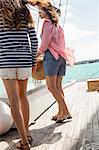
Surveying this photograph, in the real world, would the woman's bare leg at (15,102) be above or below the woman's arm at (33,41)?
below

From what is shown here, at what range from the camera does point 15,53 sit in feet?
7.52

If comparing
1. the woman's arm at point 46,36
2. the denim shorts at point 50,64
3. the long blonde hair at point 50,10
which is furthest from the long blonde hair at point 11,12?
the denim shorts at point 50,64

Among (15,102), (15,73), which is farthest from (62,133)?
(15,73)

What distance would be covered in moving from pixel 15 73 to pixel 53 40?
1047 mm

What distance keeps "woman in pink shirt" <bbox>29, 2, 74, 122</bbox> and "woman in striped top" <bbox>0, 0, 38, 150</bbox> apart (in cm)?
74

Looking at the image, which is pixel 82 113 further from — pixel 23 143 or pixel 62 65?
pixel 23 143

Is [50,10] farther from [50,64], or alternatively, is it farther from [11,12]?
[11,12]

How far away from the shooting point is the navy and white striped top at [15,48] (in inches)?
89.4

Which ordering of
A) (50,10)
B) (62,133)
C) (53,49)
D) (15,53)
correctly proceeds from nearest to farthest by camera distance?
(15,53), (62,133), (50,10), (53,49)

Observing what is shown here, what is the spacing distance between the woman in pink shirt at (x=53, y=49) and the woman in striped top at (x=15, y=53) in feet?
2.44

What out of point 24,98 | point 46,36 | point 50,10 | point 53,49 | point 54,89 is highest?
point 50,10

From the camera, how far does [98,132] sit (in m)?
2.75

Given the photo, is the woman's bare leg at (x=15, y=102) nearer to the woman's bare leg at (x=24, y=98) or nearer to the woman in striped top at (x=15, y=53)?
the woman in striped top at (x=15, y=53)

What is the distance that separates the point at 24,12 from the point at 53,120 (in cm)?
141
